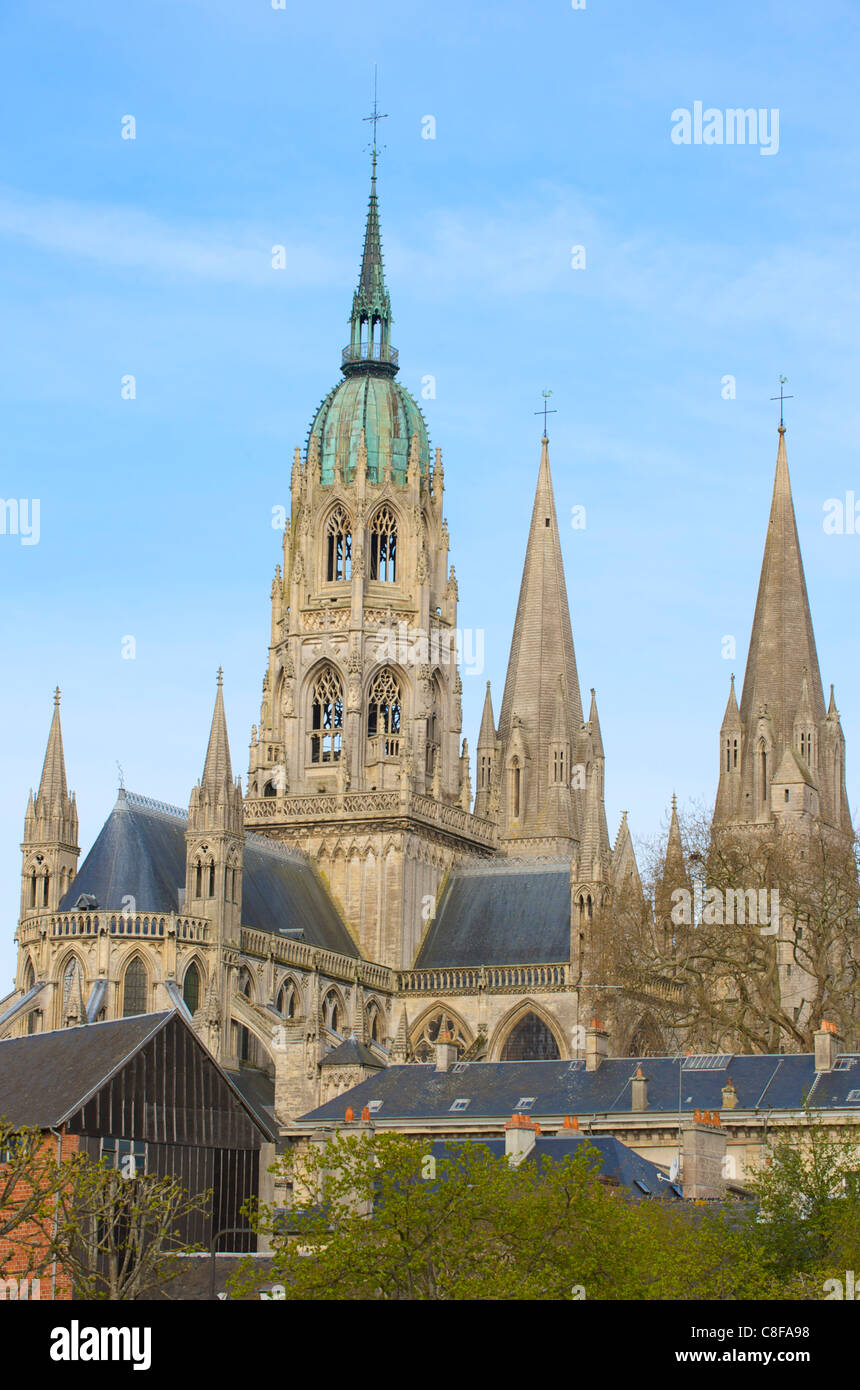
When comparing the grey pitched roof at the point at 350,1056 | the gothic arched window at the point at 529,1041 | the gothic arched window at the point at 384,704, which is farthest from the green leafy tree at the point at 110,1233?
the gothic arched window at the point at 384,704

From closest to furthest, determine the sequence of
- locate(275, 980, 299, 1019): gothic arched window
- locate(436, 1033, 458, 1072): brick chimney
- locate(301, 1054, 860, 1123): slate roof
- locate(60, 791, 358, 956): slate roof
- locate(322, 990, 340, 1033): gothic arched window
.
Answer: locate(301, 1054, 860, 1123): slate roof
locate(436, 1033, 458, 1072): brick chimney
locate(60, 791, 358, 956): slate roof
locate(275, 980, 299, 1019): gothic arched window
locate(322, 990, 340, 1033): gothic arched window

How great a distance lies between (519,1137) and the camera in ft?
159

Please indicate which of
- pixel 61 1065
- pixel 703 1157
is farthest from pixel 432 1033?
pixel 703 1157

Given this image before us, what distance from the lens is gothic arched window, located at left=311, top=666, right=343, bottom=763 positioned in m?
88.3

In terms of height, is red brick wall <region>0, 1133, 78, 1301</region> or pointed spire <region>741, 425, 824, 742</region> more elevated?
pointed spire <region>741, 425, 824, 742</region>

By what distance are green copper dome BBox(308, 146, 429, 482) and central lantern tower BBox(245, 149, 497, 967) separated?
52 millimetres

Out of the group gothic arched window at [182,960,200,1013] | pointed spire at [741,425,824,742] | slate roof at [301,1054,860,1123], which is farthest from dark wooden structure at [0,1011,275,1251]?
pointed spire at [741,425,824,742]

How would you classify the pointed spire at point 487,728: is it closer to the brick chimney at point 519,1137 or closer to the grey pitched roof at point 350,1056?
the grey pitched roof at point 350,1056

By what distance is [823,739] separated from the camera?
4456 inches

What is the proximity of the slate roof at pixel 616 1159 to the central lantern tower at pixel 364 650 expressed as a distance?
108 ft

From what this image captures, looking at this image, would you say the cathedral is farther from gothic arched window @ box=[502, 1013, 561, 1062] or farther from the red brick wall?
the red brick wall

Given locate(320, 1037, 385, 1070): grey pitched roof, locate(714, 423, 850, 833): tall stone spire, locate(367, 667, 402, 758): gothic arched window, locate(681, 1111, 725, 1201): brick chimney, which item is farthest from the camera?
locate(714, 423, 850, 833): tall stone spire
